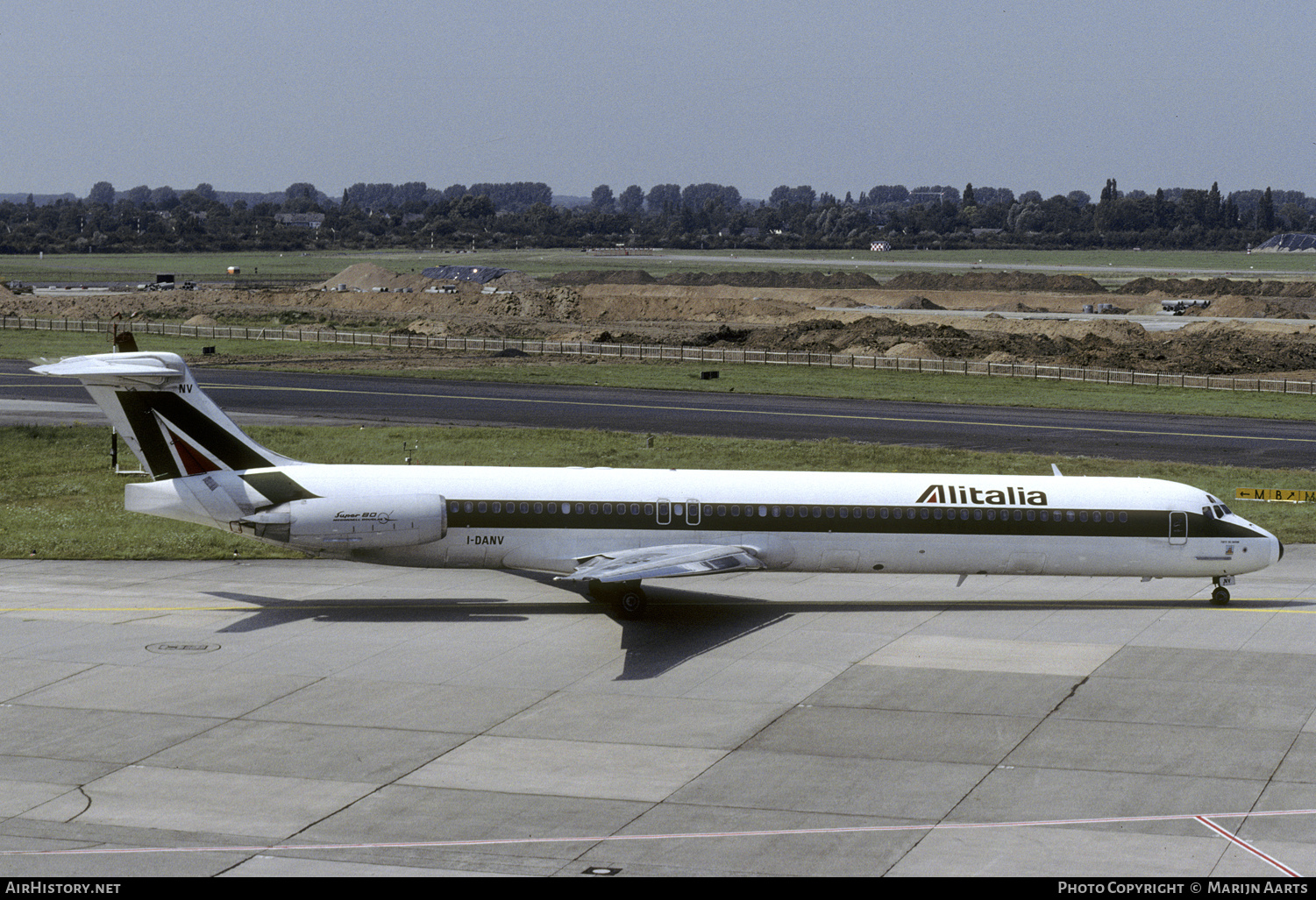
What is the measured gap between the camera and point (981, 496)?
33.8 meters

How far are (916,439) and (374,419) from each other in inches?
985

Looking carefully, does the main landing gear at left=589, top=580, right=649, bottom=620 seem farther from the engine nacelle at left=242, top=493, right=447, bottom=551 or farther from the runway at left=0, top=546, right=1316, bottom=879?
the engine nacelle at left=242, top=493, right=447, bottom=551

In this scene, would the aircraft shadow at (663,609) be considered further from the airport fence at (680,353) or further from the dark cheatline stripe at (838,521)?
the airport fence at (680,353)

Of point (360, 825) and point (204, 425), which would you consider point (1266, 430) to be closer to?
point (204, 425)

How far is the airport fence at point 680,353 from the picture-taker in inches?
3346

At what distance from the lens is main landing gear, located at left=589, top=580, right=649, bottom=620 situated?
32531 millimetres

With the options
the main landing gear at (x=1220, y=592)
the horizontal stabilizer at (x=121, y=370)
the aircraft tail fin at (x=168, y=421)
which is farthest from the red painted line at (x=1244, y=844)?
the horizontal stabilizer at (x=121, y=370)

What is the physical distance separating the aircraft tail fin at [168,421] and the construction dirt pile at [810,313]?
5829 centimetres

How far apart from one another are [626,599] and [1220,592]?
1489 centimetres

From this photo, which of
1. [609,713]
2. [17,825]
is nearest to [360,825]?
[17,825]

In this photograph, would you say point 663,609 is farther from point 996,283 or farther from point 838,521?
point 996,283

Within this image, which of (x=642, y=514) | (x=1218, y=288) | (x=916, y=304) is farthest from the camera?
(x=1218, y=288)

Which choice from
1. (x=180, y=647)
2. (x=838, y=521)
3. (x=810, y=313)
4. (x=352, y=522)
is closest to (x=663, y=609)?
(x=838, y=521)

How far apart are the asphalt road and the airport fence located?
15.3 metres
